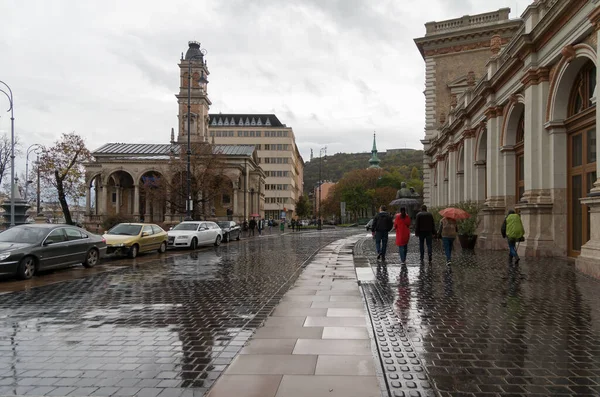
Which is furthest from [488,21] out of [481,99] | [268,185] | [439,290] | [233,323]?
[268,185]

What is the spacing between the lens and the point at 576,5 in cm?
1296

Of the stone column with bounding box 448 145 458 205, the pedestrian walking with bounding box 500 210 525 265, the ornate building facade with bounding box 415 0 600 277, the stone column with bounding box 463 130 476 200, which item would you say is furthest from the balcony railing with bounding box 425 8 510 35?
the pedestrian walking with bounding box 500 210 525 265

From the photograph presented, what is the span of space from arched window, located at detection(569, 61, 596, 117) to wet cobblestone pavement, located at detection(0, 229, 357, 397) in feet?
33.3

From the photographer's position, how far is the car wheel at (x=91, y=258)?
1434cm

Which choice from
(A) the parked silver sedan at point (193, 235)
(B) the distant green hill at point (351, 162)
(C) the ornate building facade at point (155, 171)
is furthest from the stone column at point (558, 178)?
(B) the distant green hill at point (351, 162)

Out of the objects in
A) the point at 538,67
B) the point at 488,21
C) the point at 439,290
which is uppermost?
the point at 488,21

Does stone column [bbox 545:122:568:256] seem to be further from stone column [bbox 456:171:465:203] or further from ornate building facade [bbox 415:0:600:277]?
stone column [bbox 456:171:465:203]

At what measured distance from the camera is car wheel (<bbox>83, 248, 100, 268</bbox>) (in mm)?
14341

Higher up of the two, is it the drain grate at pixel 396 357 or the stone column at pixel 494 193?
the stone column at pixel 494 193

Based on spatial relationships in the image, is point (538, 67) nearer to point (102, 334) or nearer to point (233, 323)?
point (233, 323)

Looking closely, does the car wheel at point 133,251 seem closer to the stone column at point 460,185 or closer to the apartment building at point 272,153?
the stone column at point 460,185

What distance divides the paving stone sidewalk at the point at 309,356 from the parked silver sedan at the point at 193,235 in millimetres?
14850

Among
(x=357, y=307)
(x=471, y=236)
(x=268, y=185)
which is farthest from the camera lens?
(x=268, y=185)

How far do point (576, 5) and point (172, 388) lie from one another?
14206 millimetres
